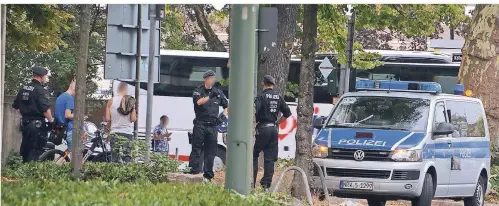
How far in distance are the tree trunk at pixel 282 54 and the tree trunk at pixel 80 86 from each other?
25.8 feet

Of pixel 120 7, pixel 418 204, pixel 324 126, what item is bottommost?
pixel 418 204

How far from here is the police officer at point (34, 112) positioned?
1516cm

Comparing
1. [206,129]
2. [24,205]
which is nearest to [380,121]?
[206,129]

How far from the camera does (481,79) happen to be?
23500 mm

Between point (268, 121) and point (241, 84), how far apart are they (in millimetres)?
6855

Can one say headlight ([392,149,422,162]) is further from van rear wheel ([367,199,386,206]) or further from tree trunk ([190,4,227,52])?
tree trunk ([190,4,227,52])

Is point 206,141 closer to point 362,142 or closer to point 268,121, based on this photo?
point 268,121

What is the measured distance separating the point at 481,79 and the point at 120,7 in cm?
1155

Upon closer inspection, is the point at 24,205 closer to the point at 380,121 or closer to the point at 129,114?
the point at 380,121

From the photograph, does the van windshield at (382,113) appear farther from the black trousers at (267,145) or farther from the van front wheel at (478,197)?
the van front wheel at (478,197)

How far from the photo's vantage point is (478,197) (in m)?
16.1

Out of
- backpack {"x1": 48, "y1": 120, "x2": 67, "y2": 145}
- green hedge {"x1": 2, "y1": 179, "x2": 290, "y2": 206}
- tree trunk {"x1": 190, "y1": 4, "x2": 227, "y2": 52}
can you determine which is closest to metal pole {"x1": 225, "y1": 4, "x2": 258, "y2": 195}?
green hedge {"x1": 2, "y1": 179, "x2": 290, "y2": 206}

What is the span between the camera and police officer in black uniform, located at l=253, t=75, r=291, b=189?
1481 cm

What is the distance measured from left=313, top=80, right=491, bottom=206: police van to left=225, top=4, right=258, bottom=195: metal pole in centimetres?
622
